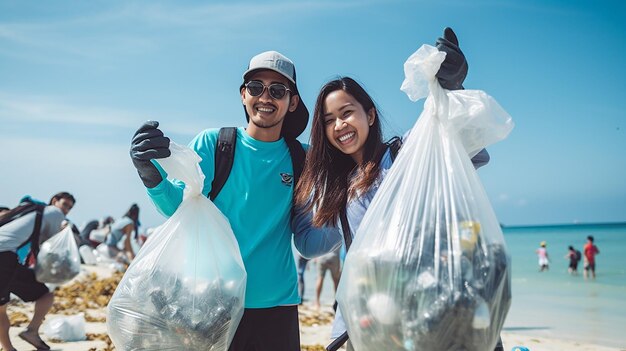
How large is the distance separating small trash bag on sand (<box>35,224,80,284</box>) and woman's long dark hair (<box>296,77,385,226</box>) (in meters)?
3.80

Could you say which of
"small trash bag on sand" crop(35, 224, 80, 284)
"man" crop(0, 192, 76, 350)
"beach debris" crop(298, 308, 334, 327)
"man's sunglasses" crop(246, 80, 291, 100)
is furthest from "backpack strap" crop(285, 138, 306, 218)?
"beach debris" crop(298, 308, 334, 327)

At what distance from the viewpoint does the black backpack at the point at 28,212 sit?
4664 millimetres

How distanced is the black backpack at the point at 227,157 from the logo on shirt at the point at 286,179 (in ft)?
0.06

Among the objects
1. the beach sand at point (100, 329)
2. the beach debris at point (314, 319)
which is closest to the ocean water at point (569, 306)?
the beach sand at point (100, 329)

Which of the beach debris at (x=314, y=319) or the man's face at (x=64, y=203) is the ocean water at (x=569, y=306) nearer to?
the beach debris at (x=314, y=319)

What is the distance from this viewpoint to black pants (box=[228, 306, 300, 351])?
2279mm

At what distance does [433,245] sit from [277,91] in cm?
112

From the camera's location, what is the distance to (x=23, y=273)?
15.6 ft

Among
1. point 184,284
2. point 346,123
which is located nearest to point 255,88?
point 346,123

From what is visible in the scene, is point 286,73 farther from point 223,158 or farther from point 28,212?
point 28,212

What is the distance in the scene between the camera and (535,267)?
2003cm

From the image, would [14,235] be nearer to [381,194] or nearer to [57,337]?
[57,337]

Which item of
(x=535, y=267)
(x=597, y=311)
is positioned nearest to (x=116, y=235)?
(x=597, y=311)

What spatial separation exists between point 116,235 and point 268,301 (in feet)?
34.5
